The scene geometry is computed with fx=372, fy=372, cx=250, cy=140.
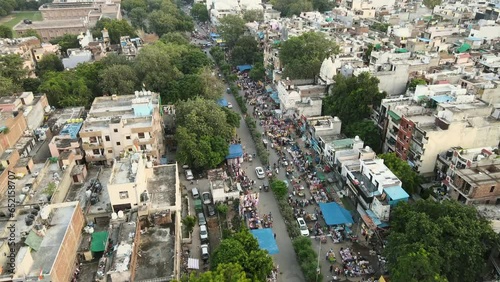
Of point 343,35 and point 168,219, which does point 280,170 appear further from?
point 343,35

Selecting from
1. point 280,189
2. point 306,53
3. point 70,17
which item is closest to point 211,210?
point 280,189

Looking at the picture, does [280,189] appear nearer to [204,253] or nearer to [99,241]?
[204,253]

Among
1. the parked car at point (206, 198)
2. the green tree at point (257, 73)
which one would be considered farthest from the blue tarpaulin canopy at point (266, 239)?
the green tree at point (257, 73)

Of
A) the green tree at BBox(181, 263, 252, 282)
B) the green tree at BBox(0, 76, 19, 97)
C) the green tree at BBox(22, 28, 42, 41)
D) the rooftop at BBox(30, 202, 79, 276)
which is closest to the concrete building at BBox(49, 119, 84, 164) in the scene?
the rooftop at BBox(30, 202, 79, 276)

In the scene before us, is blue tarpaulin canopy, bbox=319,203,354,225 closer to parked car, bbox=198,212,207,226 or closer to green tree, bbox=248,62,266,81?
parked car, bbox=198,212,207,226

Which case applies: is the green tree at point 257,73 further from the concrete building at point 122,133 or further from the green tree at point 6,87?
the green tree at point 6,87

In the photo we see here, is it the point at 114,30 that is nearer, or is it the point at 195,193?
the point at 195,193

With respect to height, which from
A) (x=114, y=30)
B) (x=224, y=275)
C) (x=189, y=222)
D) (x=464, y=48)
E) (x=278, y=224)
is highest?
(x=114, y=30)
